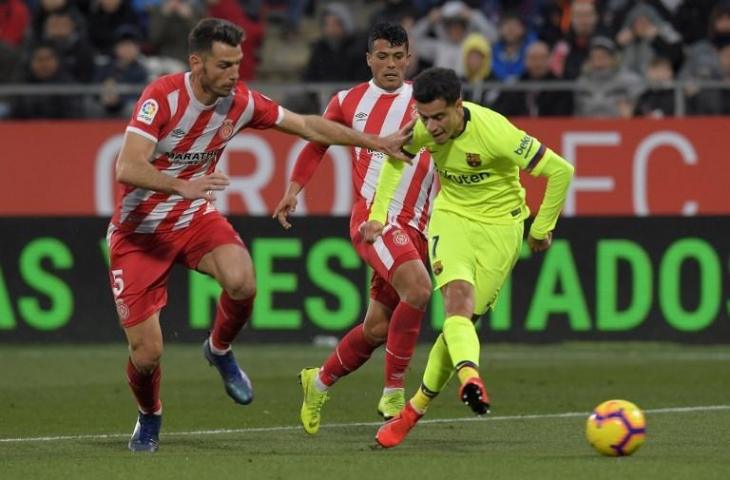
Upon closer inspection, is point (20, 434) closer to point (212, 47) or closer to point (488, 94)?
point (212, 47)

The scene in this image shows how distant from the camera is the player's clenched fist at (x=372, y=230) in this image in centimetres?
1016

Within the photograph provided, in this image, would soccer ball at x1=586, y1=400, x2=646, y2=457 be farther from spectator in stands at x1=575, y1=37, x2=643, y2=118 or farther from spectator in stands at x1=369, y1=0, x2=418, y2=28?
spectator in stands at x1=369, y1=0, x2=418, y2=28

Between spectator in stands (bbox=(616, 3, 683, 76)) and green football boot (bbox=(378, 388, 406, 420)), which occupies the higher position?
spectator in stands (bbox=(616, 3, 683, 76))

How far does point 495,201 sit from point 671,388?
12.5 ft

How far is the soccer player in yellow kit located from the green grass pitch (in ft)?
1.98

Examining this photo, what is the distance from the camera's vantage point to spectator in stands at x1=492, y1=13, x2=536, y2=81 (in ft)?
62.1

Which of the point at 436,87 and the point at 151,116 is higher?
the point at 436,87

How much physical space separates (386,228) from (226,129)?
1336mm

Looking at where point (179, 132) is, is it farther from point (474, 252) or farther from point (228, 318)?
point (474, 252)

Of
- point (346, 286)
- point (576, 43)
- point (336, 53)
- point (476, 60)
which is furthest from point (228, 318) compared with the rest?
point (576, 43)

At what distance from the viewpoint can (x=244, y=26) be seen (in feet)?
65.5

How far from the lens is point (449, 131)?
9.78 meters

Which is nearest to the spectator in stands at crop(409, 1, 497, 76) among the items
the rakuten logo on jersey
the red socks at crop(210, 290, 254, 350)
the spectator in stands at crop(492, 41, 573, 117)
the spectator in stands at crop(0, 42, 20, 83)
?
the spectator in stands at crop(492, 41, 573, 117)

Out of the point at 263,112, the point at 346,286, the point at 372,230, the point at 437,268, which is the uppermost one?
the point at 263,112
